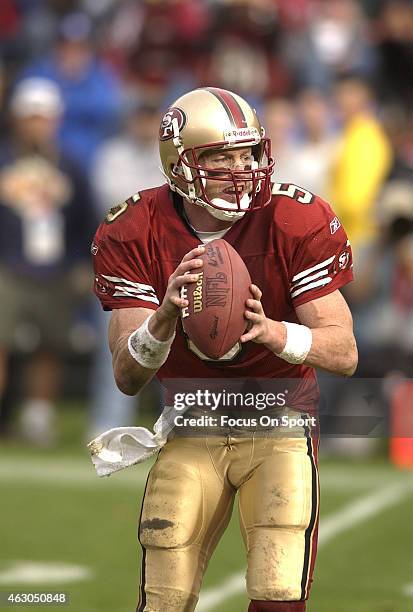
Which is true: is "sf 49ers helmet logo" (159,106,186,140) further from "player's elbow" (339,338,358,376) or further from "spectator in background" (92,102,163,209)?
"spectator in background" (92,102,163,209)

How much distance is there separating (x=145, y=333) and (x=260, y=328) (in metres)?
0.32

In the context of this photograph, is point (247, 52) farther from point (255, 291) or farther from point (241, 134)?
point (255, 291)

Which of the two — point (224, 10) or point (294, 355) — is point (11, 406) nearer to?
point (224, 10)

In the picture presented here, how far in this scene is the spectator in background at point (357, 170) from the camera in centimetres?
873

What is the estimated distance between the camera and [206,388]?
12.9 ft

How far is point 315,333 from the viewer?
3678mm

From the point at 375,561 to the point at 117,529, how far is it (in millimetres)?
1373

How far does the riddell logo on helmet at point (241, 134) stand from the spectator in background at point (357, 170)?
4.86m

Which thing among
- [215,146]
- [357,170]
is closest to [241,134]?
[215,146]

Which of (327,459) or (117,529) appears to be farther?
(327,459)

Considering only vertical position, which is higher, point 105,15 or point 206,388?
point 105,15

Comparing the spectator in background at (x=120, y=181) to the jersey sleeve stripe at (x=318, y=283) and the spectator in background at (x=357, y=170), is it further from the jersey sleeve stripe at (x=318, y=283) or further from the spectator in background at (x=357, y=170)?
the jersey sleeve stripe at (x=318, y=283)

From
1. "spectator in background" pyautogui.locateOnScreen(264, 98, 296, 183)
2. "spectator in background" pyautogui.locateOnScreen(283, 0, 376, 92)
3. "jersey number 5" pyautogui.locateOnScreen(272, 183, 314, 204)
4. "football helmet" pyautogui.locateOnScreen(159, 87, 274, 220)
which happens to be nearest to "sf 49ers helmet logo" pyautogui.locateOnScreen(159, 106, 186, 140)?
"football helmet" pyautogui.locateOnScreen(159, 87, 274, 220)

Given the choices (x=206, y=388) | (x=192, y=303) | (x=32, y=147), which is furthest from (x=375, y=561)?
(x=32, y=147)
